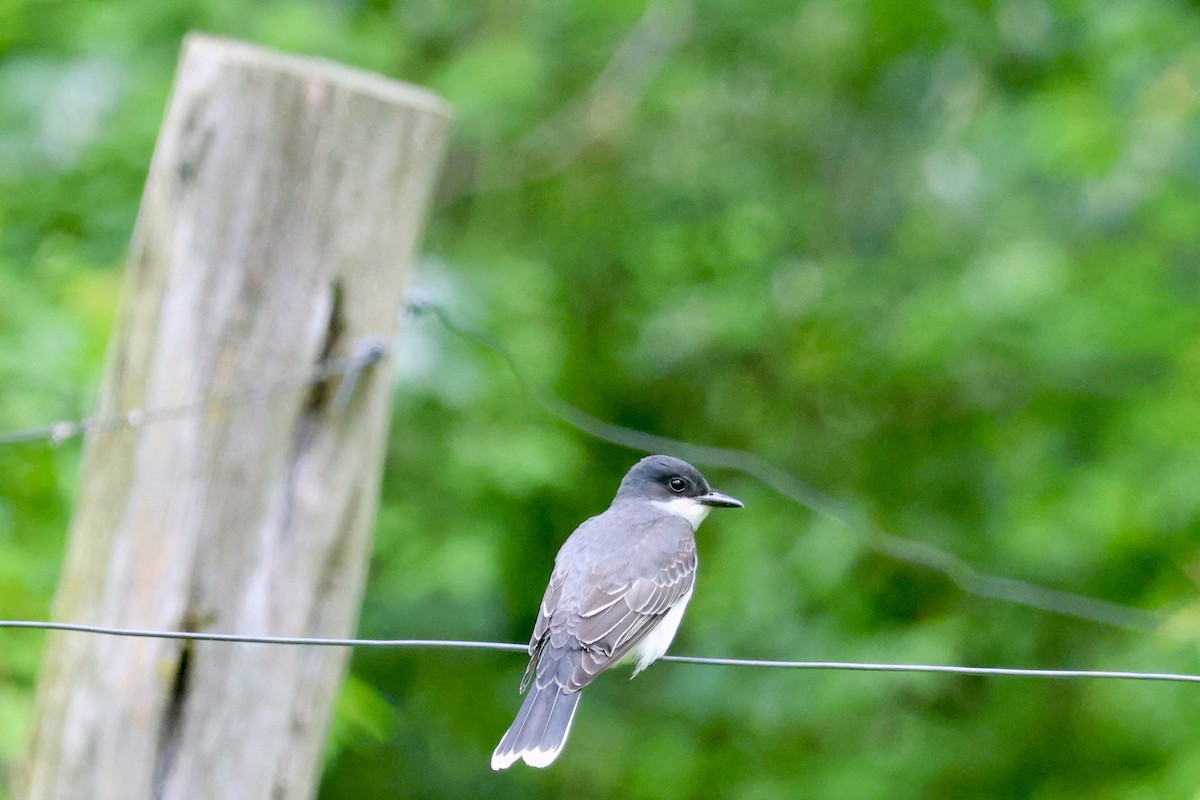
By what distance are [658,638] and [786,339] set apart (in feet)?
12.9

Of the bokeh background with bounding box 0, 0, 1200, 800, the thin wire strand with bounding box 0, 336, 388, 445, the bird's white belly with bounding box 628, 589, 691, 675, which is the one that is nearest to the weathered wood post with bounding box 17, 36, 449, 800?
the thin wire strand with bounding box 0, 336, 388, 445

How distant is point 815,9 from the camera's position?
827cm

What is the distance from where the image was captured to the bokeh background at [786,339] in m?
6.57

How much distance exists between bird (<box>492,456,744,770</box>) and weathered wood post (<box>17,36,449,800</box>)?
57 centimetres

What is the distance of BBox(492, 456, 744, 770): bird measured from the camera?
143 inches

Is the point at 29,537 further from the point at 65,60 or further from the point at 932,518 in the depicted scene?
the point at 932,518

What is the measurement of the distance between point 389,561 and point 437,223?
2.20 m

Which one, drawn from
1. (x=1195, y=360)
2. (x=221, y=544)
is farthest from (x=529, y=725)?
(x=1195, y=360)

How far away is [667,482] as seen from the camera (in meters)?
4.71

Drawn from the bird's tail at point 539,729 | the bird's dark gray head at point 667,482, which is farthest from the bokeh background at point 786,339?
the bird's tail at point 539,729

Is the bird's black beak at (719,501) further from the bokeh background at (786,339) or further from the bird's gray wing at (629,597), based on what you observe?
the bokeh background at (786,339)

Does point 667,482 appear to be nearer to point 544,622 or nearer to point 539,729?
point 544,622

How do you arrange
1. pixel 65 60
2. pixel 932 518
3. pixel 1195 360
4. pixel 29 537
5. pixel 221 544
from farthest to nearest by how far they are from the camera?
pixel 932 518, pixel 65 60, pixel 1195 360, pixel 29 537, pixel 221 544

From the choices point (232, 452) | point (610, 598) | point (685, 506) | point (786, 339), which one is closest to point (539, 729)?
point (610, 598)
